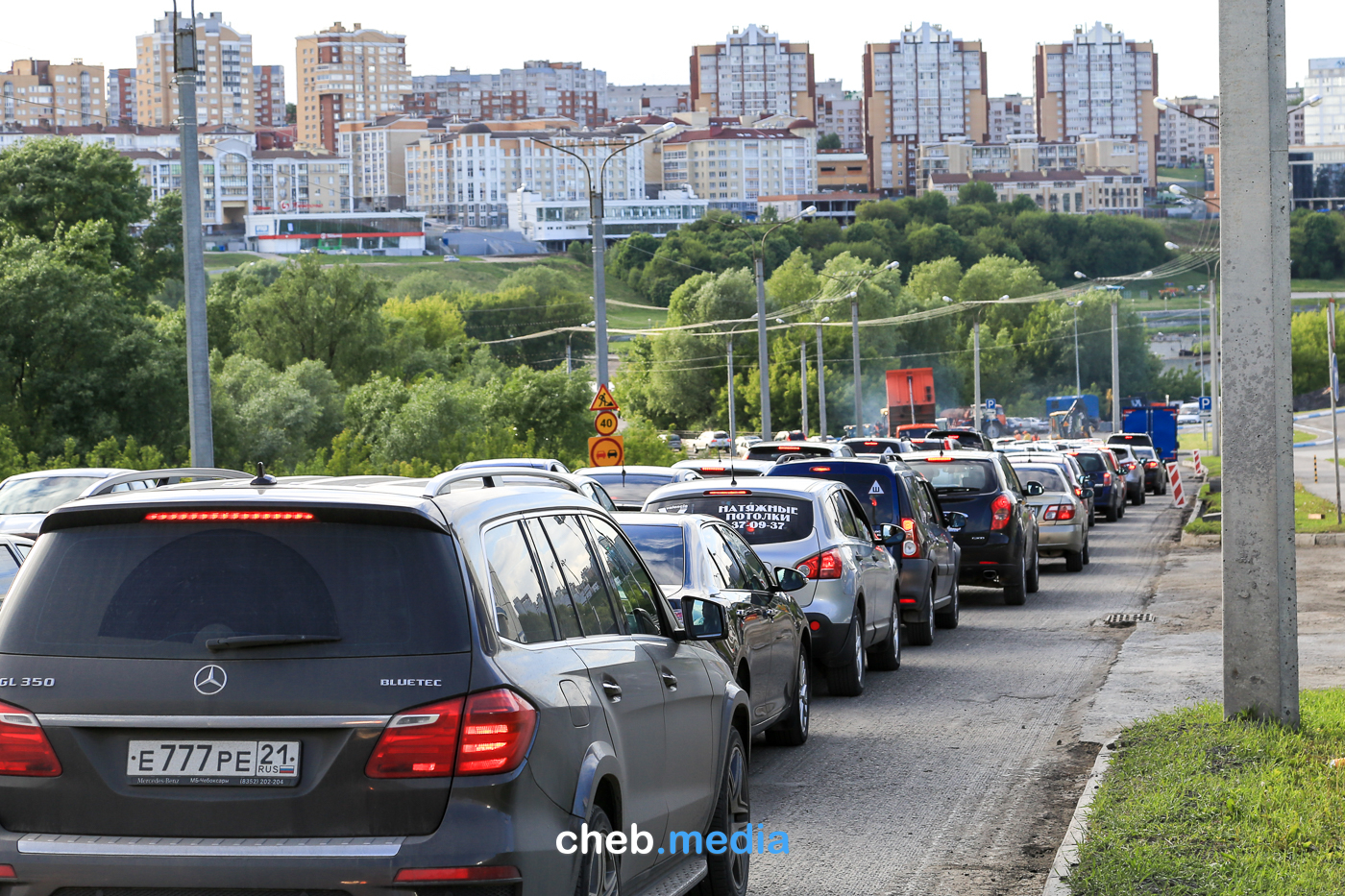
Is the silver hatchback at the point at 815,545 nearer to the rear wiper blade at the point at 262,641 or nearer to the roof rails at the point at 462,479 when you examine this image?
the roof rails at the point at 462,479

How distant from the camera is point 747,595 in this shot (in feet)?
30.6

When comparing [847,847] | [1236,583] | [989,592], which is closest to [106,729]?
[847,847]

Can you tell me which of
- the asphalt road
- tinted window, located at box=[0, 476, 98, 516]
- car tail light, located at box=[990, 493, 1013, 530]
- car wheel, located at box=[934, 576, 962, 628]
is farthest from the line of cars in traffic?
tinted window, located at box=[0, 476, 98, 516]

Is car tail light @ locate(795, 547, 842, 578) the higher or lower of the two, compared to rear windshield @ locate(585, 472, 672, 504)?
A: lower

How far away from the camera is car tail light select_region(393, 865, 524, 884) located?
12.9ft

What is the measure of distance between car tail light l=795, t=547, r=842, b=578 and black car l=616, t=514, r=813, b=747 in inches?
55.2

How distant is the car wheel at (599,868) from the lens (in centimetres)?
431

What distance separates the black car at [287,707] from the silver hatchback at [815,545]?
700 cm

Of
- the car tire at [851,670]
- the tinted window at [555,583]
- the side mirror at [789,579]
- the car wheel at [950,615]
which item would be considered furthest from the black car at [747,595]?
the car wheel at [950,615]

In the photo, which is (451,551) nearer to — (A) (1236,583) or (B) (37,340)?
(A) (1236,583)

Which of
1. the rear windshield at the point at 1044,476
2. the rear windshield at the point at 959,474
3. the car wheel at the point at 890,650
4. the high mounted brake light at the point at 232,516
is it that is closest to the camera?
the high mounted brake light at the point at 232,516

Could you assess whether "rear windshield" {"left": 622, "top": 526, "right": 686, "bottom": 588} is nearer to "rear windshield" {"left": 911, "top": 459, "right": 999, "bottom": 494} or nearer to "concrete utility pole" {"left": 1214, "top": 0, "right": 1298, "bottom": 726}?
"concrete utility pole" {"left": 1214, "top": 0, "right": 1298, "bottom": 726}

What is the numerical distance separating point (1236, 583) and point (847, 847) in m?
2.69

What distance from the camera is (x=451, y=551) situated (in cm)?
423
